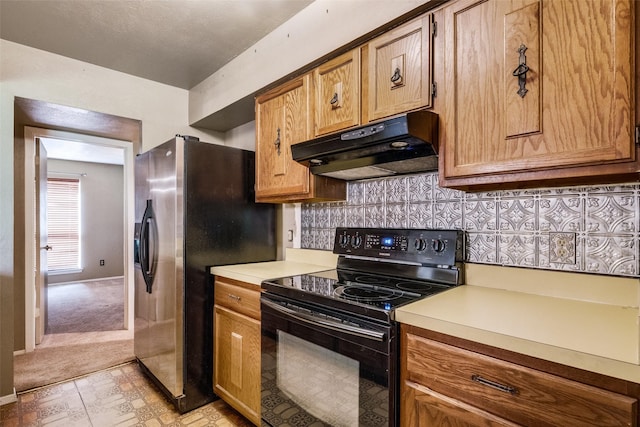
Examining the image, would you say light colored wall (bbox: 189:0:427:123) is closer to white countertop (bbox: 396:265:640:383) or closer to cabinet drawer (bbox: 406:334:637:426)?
white countertop (bbox: 396:265:640:383)

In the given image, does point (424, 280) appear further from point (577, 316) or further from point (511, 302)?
point (577, 316)

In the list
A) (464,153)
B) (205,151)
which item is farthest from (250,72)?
(464,153)

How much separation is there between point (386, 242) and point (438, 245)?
29 cm

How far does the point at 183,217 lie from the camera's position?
1.95 m

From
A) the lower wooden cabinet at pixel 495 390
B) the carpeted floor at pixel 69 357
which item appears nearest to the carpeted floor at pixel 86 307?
the carpeted floor at pixel 69 357

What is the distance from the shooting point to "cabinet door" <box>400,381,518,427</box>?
2.97ft

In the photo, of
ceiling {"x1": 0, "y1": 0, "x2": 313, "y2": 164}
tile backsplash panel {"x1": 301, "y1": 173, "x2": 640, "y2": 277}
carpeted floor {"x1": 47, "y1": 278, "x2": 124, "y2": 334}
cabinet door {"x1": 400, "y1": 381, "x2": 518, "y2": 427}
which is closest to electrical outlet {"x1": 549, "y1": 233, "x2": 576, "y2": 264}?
tile backsplash panel {"x1": 301, "y1": 173, "x2": 640, "y2": 277}

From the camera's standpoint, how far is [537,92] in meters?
1.07

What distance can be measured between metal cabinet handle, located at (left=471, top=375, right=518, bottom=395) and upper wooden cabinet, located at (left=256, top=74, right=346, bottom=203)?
1235mm

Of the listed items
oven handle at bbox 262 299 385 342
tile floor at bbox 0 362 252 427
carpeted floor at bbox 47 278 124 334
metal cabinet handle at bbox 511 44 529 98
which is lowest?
carpeted floor at bbox 47 278 124 334

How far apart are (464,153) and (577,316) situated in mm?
654

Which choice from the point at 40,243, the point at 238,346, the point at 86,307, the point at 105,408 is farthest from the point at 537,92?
the point at 86,307

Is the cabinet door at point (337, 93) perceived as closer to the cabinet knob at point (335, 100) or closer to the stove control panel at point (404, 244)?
the cabinet knob at point (335, 100)

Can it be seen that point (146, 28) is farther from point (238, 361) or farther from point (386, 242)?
point (238, 361)
